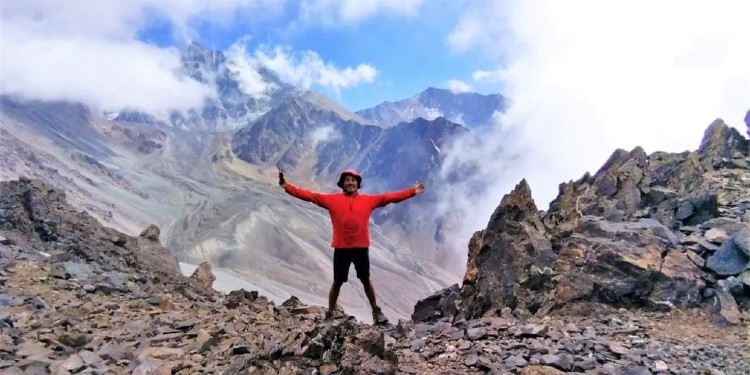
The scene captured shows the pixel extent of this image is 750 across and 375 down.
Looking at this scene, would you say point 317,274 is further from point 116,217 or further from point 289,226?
point 116,217

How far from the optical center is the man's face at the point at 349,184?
11742 mm

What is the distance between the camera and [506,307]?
15.4 meters

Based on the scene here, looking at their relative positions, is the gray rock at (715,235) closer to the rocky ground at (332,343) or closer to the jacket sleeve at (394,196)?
the rocky ground at (332,343)

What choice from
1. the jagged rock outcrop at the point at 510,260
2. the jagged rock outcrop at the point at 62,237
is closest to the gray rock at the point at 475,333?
the jagged rock outcrop at the point at 510,260

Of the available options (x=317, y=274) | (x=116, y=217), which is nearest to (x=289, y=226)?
(x=317, y=274)

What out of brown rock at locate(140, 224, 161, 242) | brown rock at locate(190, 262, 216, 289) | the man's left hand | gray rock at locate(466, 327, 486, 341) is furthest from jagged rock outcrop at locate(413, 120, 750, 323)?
brown rock at locate(140, 224, 161, 242)

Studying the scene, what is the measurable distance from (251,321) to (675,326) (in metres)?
9.36

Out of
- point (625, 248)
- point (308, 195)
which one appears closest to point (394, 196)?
point (308, 195)

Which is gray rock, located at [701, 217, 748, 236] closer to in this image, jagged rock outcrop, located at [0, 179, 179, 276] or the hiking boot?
the hiking boot

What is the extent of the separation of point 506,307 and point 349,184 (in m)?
6.36

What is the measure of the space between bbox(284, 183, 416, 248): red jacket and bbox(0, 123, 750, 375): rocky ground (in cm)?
187

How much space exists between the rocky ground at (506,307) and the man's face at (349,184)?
2.68 m

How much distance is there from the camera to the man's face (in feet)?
38.5

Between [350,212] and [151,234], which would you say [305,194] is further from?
[151,234]
